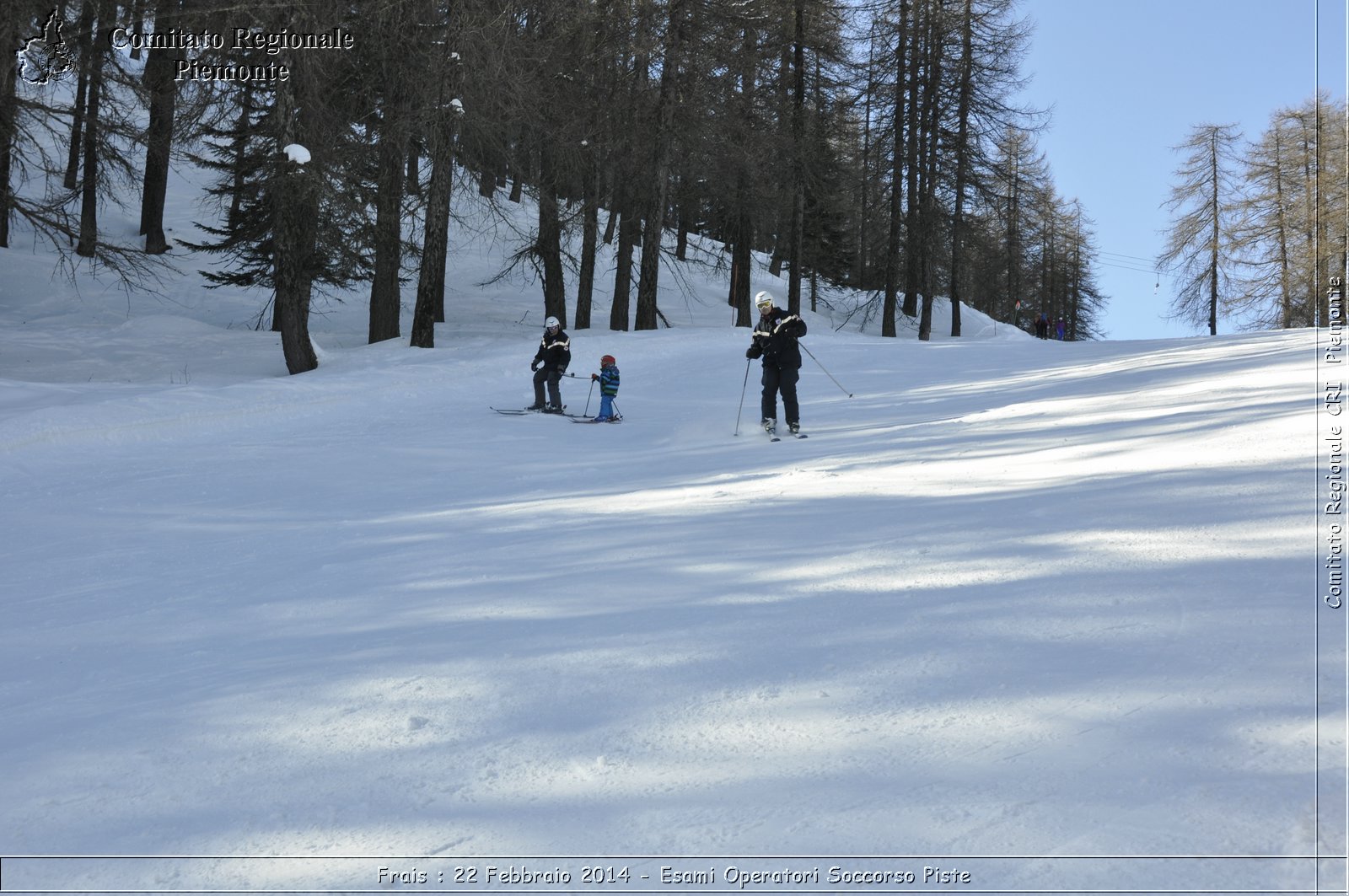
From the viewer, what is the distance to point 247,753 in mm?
3600

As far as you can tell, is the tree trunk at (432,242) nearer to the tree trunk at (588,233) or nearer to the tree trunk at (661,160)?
the tree trunk at (588,233)

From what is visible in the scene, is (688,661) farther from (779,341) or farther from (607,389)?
(607,389)

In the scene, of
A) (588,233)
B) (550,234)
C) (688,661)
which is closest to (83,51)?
(550,234)

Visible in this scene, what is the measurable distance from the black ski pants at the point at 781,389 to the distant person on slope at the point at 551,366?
11.7ft

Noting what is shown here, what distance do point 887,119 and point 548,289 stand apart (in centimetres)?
1396

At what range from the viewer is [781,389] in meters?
11.6

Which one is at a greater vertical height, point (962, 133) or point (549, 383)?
point (962, 133)

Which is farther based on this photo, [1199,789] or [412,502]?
[412,502]

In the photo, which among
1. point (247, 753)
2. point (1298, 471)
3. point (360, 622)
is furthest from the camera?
point (1298, 471)

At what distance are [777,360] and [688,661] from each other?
25.7ft

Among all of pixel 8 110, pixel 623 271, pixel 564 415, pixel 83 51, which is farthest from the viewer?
pixel 623 271

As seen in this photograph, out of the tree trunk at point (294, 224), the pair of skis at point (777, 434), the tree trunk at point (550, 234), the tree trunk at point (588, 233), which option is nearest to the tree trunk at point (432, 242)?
the tree trunk at point (294, 224)

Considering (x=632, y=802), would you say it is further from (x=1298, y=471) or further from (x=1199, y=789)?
(x=1298, y=471)

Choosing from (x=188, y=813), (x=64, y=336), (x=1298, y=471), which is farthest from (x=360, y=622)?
(x=64, y=336)
